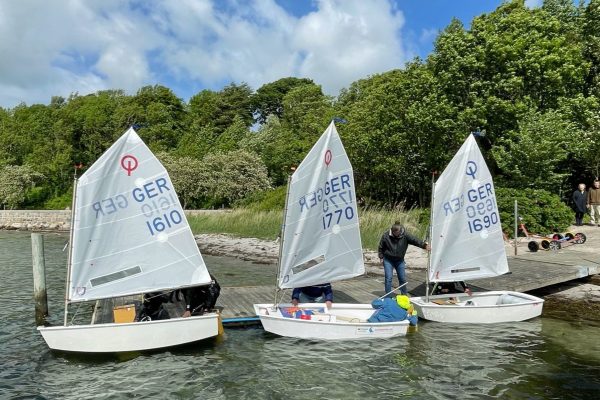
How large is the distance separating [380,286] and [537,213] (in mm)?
11636

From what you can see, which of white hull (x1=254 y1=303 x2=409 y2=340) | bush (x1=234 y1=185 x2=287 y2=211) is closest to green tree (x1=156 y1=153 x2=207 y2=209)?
bush (x1=234 y1=185 x2=287 y2=211)

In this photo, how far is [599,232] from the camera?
22203 mm

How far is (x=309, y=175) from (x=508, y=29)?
73.8 feet

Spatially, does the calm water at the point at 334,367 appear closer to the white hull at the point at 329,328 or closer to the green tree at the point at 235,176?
the white hull at the point at 329,328

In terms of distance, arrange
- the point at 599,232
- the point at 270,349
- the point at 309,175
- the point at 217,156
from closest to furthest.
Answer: the point at 270,349
the point at 309,175
the point at 599,232
the point at 217,156

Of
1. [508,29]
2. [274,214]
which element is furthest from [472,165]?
[274,214]

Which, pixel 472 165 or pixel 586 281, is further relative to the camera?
pixel 586 281

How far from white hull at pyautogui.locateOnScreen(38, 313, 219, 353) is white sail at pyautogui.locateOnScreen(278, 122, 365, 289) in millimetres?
2118

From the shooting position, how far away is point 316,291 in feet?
39.0

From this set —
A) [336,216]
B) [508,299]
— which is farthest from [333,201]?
[508,299]

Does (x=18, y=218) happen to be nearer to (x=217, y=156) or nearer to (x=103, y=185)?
(x=217, y=156)

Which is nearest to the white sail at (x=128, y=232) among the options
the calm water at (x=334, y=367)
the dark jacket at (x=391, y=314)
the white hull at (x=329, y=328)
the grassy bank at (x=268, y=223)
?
the calm water at (x=334, y=367)

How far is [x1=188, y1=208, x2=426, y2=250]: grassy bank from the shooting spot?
82.8 feet

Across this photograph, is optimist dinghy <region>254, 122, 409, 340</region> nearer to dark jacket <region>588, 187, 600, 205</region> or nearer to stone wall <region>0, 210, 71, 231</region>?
dark jacket <region>588, 187, 600, 205</region>
